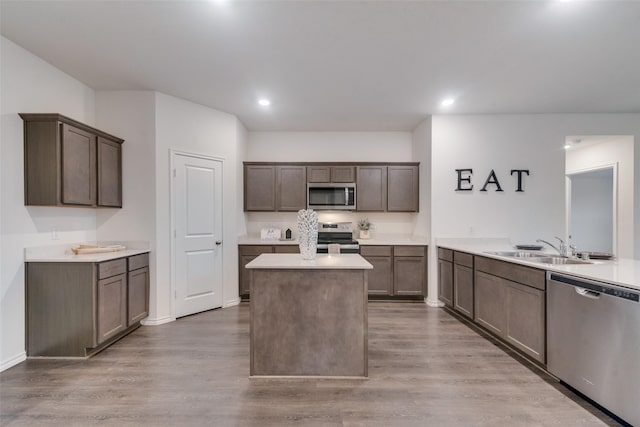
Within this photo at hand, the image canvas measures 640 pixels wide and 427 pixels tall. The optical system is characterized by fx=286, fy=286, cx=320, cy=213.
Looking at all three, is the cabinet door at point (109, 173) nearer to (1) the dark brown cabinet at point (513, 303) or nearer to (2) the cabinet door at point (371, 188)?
(2) the cabinet door at point (371, 188)

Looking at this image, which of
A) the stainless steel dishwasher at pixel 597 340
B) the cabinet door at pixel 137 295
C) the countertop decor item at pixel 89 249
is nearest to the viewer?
the stainless steel dishwasher at pixel 597 340

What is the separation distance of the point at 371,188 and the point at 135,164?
334cm

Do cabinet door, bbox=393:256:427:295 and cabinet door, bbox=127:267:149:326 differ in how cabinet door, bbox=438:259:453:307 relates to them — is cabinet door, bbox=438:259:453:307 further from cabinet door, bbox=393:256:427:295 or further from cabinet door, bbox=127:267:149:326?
cabinet door, bbox=127:267:149:326

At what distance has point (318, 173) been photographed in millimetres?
4738

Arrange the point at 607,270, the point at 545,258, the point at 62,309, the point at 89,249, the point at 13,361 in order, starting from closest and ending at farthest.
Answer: the point at 607,270, the point at 13,361, the point at 62,309, the point at 89,249, the point at 545,258

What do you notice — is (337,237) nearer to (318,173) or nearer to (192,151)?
(318,173)

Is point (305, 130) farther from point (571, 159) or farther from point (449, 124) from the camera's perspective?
point (571, 159)

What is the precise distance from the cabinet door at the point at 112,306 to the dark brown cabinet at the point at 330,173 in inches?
114

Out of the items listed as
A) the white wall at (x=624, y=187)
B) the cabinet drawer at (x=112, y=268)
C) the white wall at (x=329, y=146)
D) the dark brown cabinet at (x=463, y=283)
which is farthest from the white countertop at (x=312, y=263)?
the white wall at (x=624, y=187)

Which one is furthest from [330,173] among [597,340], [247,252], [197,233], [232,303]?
[597,340]

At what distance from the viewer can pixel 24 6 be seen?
2.04 m

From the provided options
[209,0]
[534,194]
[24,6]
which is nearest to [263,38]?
[209,0]

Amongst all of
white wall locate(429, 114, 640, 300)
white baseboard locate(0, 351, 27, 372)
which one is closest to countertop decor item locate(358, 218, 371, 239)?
white wall locate(429, 114, 640, 300)

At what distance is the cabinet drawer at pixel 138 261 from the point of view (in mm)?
3111
